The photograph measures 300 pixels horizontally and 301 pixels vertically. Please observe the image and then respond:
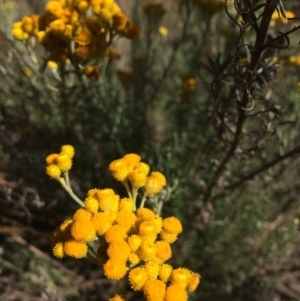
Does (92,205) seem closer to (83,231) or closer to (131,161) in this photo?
(83,231)

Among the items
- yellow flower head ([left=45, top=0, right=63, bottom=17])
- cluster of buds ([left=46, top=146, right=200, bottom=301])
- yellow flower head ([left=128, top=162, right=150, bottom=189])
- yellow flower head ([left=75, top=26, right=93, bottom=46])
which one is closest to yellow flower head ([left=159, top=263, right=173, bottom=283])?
cluster of buds ([left=46, top=146, right=200, bottom=301])

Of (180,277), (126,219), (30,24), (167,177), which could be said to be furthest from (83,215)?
(30,24)

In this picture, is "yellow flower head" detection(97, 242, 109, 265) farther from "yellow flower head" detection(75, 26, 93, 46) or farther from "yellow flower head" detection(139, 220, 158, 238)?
"yellow flower head" detection(75, 26, 93, 46)

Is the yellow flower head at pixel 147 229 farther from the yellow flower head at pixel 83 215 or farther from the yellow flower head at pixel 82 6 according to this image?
the yellow flower head at pixel 82 6

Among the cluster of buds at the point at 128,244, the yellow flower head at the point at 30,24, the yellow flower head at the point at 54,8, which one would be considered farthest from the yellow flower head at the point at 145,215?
the yellow flower head at the point at 30,24

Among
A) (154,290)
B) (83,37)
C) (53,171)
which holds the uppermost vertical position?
(83,37)

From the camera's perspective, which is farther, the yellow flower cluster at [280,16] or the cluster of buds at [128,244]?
the yellow flower cluster at [280,16]
